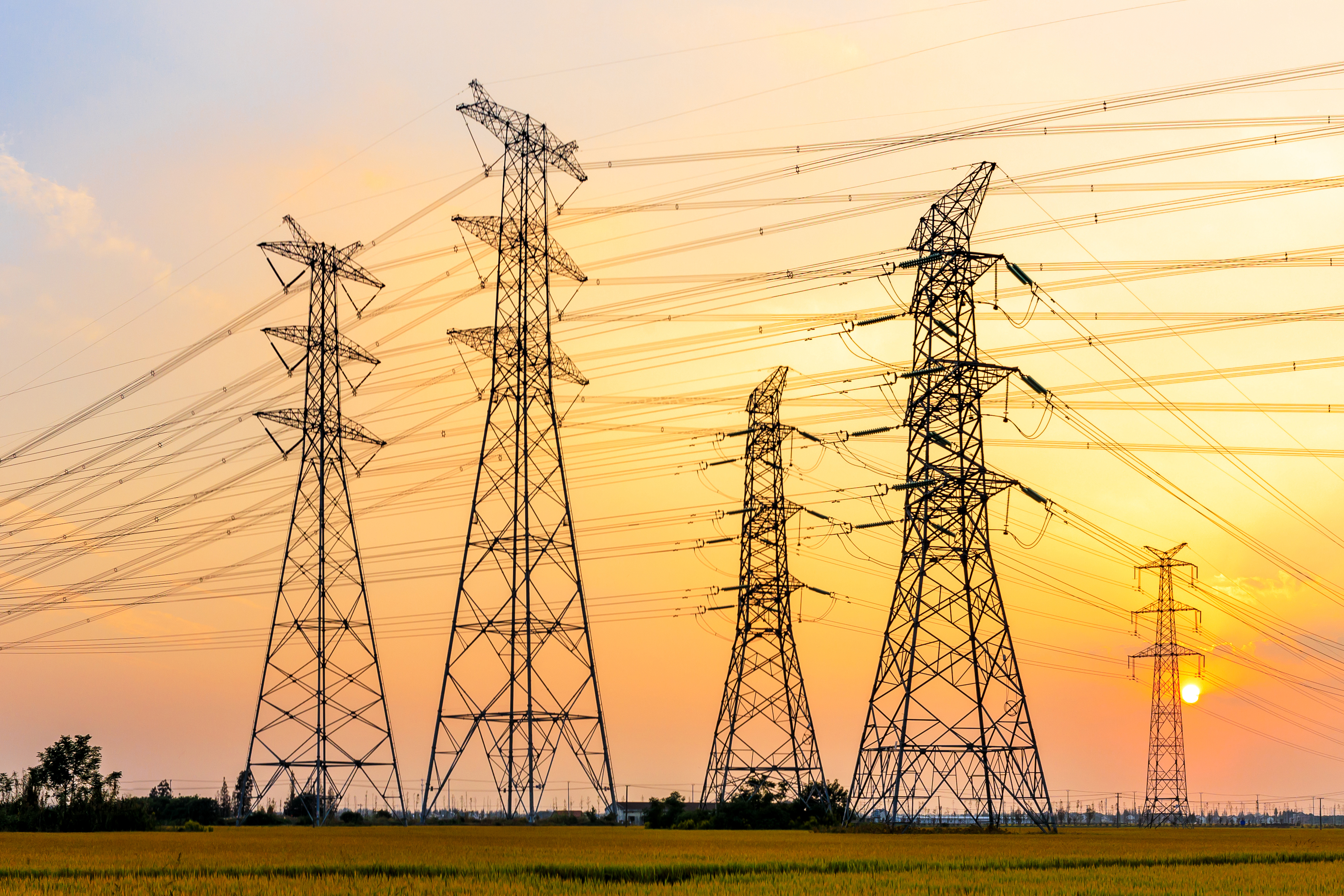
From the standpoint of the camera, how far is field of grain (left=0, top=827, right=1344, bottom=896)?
24.1 m

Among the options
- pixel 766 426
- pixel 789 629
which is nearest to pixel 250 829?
pixel 789 629

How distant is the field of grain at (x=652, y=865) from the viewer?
2411 centimetres

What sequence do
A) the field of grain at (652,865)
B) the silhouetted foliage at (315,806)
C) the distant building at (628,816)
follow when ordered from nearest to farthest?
the field of grain at (652,865) < the silhouetted foliage at (315,806) < the distant building at (628,816)

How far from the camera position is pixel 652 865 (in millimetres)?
28812

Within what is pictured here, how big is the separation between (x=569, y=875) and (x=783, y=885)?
5606mm

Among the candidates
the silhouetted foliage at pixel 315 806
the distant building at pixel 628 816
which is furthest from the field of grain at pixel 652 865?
the distant building at pixel 628 816

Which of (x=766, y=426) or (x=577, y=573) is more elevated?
(x=766, y=426)

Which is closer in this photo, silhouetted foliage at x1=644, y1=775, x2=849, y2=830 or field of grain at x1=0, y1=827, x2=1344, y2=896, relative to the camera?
field of grain at x1=0, y1=827, x2=1344, y2=896

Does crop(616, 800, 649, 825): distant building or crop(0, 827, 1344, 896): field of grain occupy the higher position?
crop(0, 827, 1344, 896): field of grain

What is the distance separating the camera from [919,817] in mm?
46562

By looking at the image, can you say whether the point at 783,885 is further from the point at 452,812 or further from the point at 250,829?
the point at 452,812

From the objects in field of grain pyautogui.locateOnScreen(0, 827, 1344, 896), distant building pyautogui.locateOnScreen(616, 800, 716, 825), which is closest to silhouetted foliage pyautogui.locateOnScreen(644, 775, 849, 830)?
distant building pyautogui.locateOnScreen(616, 800, 716, 825)

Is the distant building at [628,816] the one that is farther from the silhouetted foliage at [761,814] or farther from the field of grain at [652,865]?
the field of grain at [652,865]

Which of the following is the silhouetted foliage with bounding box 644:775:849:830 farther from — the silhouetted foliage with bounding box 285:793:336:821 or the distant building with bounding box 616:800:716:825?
the silhouetted foliage with bounding box 285:793:336:821
